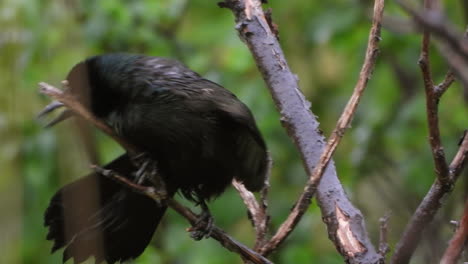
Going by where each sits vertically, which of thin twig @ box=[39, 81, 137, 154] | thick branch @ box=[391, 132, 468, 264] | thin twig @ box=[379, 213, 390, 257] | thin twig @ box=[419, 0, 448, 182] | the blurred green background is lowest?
the blurred green background

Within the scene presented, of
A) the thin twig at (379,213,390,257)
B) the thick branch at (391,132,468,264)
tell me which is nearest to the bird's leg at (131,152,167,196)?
the thin twig at (379,213,390,257)

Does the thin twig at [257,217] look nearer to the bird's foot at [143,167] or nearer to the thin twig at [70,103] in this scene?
the bird's foot at [143,167]

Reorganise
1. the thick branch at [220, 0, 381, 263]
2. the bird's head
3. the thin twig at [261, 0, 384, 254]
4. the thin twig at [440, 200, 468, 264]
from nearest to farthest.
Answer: the thin twig at [440, 200, 468, 264] < the thin twig at [261, 0, 384, 254] < the thick branch at [220, 0, 381, 263] < the bird's head

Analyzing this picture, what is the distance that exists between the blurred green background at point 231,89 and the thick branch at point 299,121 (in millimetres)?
1736

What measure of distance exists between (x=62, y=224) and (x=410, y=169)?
2.34 m

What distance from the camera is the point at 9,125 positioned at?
4.60m

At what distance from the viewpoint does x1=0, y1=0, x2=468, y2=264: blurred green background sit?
13.9 ft

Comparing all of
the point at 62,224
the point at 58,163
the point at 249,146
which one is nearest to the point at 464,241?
the point at 249,146

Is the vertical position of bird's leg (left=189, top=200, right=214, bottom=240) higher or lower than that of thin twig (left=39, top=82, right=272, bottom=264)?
lower

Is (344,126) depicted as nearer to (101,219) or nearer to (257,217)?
(257,217)

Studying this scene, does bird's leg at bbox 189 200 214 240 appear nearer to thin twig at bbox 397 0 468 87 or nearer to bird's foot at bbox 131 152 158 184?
bird's foot at bbox 131 152 158 184

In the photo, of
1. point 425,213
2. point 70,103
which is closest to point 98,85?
point 70,103

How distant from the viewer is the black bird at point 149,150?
8.28 ft

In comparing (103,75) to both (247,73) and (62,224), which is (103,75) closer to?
(62,224)
